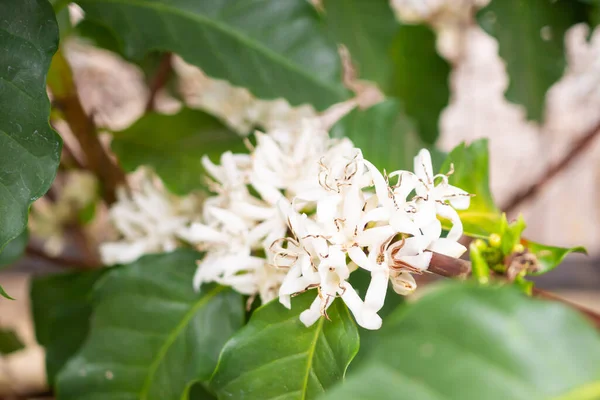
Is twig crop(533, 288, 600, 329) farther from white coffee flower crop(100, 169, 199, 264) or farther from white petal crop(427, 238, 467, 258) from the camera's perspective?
white coffee flower crop(100, 169, 199, 264)

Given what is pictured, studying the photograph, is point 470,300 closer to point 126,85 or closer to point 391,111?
point 391,111

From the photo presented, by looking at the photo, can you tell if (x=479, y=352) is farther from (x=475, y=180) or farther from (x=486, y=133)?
(x=486, y=133)

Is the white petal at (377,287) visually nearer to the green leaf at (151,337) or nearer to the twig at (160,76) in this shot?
the green leaf at (151,337)

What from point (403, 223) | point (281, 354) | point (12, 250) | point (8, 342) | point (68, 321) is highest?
point (403, 223)

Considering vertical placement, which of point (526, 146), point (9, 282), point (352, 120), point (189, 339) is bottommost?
point (9, 282)

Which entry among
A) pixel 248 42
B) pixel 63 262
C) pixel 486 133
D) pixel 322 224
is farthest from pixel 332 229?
pixel 486 133

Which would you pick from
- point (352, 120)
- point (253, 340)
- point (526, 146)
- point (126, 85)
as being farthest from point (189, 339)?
point (526, 146)

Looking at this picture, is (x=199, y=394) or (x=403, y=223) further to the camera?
(x=199, y=394)
